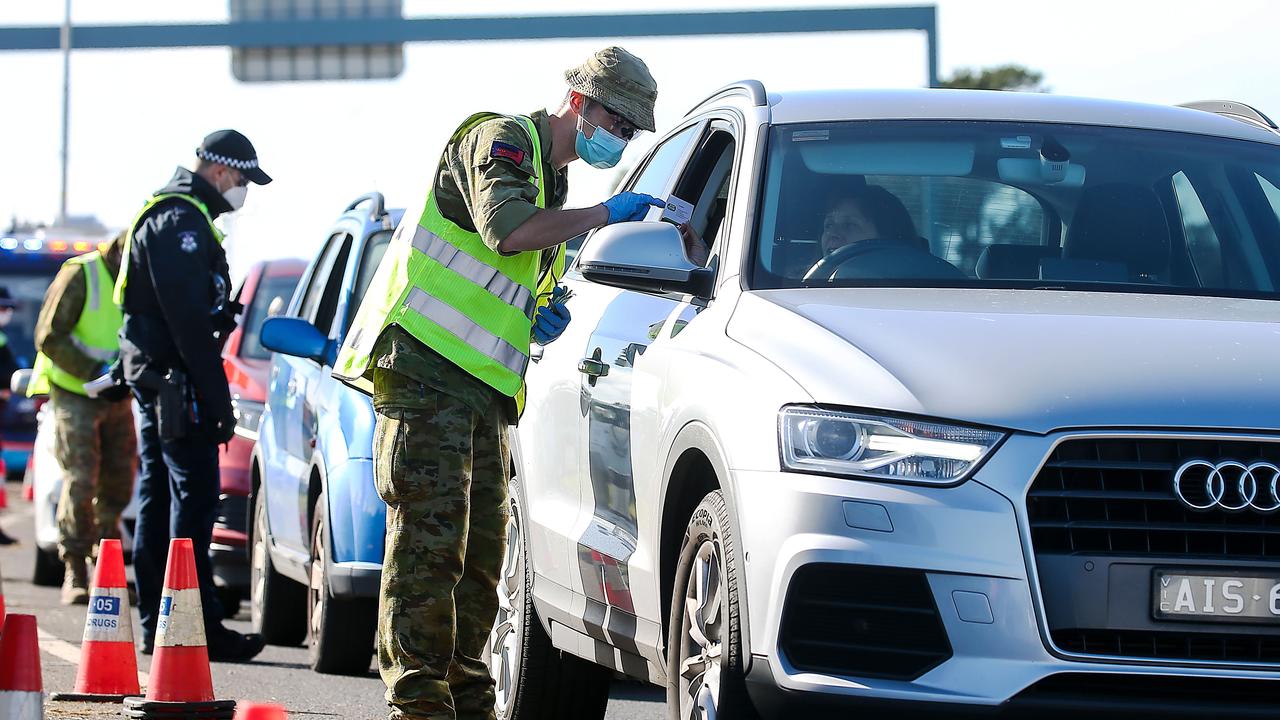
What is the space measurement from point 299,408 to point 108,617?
2171 mm

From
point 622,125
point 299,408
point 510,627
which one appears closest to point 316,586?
point 299,408

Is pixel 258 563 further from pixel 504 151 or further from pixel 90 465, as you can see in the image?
pixel 504 151

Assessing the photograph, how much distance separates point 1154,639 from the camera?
4281 millimetres

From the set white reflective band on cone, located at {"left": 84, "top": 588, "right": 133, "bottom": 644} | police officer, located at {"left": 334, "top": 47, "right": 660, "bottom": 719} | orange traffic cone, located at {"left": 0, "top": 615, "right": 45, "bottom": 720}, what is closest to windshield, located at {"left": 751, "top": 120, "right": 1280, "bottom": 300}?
police officer, located at {"left": 334, "top": 47, "right": 660, "bottom": 719}

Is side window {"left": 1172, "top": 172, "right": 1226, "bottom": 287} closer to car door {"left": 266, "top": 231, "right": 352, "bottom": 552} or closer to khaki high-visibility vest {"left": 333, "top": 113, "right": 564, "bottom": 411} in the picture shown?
khaki high-visibility vest {"left": 333, "top": 113, "right": 564, "bottom": 411}

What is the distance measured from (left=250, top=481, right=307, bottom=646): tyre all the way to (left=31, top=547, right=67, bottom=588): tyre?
3.64 meters

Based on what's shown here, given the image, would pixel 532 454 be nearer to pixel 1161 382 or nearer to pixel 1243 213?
pixel 1243 213

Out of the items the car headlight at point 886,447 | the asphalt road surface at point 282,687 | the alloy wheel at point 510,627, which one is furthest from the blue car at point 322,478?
the car headlight at point 886,447

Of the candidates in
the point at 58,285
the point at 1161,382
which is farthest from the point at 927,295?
the point at 58,285

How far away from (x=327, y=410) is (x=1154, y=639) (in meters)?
4.96

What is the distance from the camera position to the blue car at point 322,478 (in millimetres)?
8172

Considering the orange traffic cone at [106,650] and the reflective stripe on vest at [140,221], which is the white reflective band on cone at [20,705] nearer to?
the orange traffic cone at [106,650]

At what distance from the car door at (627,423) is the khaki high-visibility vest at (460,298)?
30 cm

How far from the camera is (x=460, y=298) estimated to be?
5.71 meters
